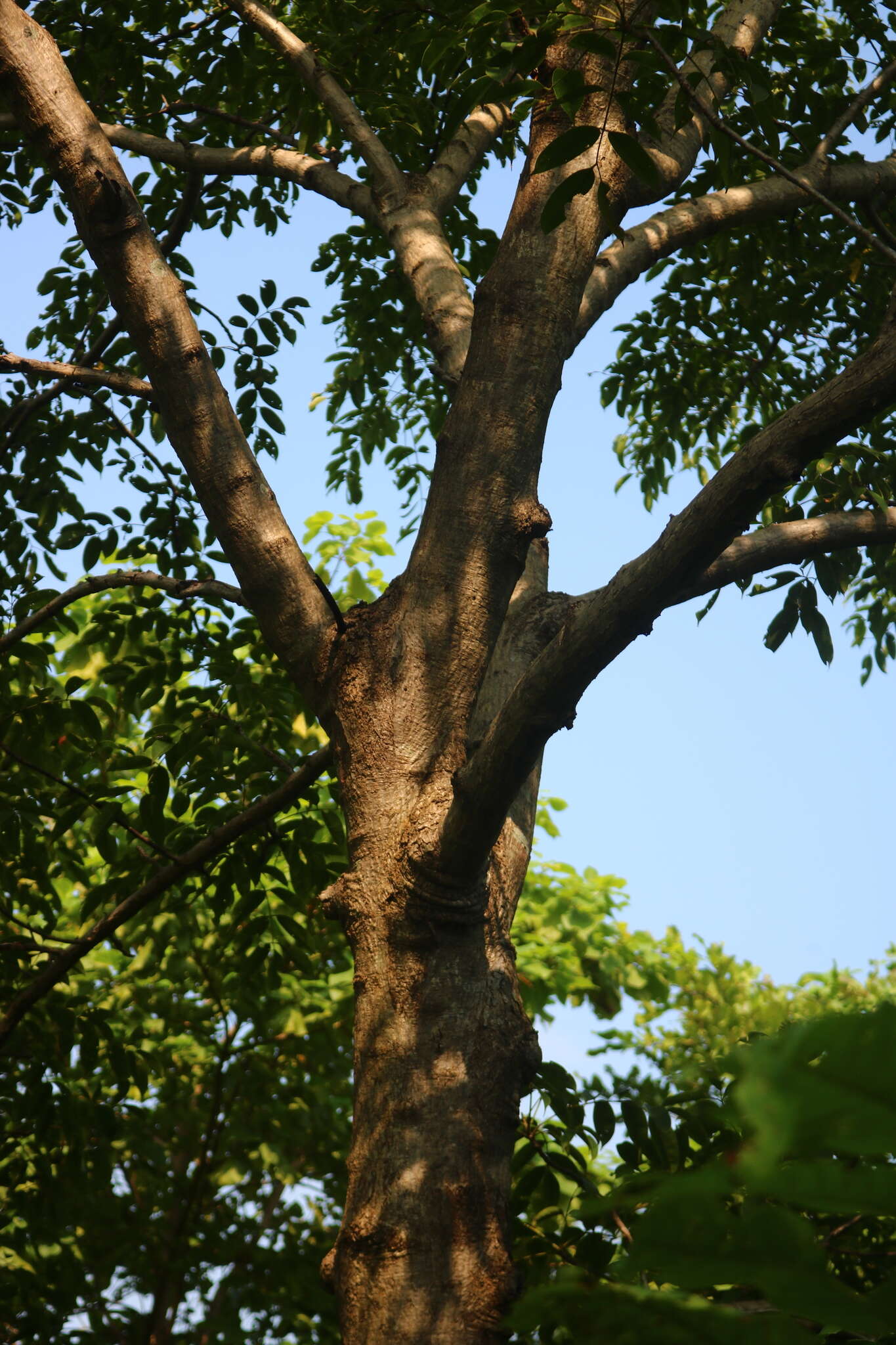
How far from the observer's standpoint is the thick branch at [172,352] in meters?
2.76

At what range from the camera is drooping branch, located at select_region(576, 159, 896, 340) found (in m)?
3.45

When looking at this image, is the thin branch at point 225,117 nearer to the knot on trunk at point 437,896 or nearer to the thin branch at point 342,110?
the thin branch at point 342,110

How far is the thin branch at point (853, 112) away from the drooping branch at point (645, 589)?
6.23 ft

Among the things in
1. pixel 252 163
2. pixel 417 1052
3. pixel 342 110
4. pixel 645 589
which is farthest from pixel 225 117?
pixel 417 1052

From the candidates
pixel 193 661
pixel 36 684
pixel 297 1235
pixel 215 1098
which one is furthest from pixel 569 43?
pixel 297 1235

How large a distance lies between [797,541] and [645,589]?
55 cm

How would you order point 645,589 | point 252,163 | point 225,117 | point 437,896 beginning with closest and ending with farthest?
point 645,589 → point 437,896 → point 225,117 → point 252,163

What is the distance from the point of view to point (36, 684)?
4.46m

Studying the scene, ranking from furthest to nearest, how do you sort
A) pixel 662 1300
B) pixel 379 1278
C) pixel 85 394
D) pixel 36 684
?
pixel 36 684 < pixel 85 394 < pixel 379 1278 < pixel 662 1300

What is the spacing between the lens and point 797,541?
7.44 feet

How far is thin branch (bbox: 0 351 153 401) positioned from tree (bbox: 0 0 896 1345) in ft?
0.09

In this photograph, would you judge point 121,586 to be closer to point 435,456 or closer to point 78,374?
point 78,374

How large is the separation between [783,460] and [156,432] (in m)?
4.09

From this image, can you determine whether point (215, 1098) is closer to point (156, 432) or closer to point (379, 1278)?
point (156, 432)
